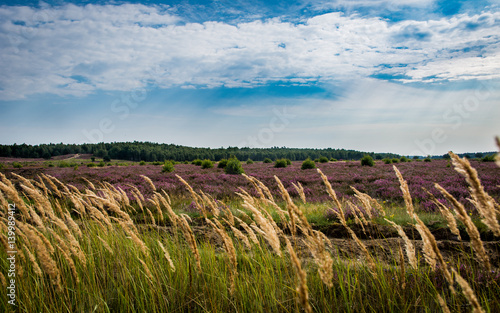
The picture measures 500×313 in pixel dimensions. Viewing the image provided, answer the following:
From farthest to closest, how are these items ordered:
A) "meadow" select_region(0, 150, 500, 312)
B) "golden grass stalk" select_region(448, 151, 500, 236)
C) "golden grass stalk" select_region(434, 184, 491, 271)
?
"meadow" select_region(0, 150, 500, 312)
"golden grass stalk" select_region(434, 184, 491, 271)
"golden grass stalk" select_region(448, 151, 500, 236)

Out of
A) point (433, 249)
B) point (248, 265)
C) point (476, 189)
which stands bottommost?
point (248, 265)

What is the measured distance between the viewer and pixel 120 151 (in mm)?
106750

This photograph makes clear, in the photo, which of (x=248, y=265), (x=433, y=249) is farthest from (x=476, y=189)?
(x=248, y=265)

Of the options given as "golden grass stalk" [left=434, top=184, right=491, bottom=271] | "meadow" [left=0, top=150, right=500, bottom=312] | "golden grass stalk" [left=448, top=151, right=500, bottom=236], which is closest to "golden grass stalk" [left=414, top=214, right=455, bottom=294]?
"meadow" [left=0, top=150, right=500, bottom=312]

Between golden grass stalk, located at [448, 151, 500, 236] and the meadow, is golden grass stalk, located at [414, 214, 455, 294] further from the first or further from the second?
golden grass stalk, located at [448, 151, 500, 236]

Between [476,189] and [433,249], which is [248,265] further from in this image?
[476,189]

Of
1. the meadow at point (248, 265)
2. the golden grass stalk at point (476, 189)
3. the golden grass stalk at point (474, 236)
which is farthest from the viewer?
the meadow at point (248, 265)

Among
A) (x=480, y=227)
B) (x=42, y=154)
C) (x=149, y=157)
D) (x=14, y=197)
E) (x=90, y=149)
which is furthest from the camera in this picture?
(x=90, y=149)

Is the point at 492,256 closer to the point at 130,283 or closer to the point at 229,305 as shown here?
the point at 229,305

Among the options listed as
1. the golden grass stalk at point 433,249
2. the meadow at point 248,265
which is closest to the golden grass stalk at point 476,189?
the meadow at point 248,265

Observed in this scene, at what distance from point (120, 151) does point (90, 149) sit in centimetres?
2375

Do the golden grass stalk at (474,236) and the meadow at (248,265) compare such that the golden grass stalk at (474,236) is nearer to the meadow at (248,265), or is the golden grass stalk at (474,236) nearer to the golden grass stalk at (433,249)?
the meadow at (248,265)

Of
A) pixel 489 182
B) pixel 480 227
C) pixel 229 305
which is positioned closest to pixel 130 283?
pixel 229 305

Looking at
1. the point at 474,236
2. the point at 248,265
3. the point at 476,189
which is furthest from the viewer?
the point at 248,265
